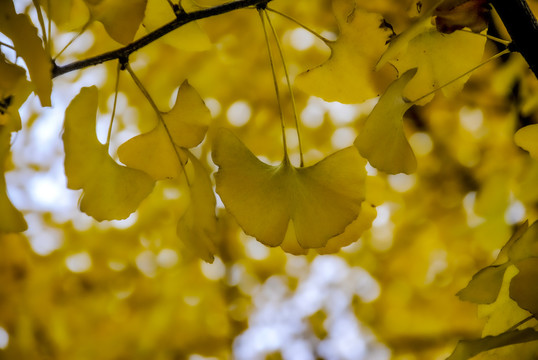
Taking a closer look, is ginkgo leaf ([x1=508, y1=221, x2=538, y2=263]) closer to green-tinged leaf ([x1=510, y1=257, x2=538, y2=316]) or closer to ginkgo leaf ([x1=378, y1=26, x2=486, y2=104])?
green-tinged leaf ([x1=510, y1=257, x2=538, y2=316])

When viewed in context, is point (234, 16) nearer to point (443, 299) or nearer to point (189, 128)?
point (443, 299)

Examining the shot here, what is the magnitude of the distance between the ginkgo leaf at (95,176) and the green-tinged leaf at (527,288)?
289 millimetres

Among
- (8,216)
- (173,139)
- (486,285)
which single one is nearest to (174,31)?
(173,139)

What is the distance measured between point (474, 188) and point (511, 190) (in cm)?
29

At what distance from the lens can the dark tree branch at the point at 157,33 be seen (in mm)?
356

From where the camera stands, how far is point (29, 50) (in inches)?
12.7

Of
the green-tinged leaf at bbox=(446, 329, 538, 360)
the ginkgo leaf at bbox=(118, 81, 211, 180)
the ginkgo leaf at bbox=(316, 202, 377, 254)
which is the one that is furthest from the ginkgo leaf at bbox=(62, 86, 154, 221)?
the green-tinged leaf at bbox=(446, 329, 538, 360)

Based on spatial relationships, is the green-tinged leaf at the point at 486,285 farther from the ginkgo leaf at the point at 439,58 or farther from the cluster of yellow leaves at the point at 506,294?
the ginkgo leaf at the point at 439,58

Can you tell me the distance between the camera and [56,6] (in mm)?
402

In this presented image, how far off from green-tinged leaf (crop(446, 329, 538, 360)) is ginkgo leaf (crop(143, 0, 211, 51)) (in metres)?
0.33

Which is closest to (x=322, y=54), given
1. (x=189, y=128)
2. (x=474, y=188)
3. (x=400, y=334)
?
(x=474, y=188)

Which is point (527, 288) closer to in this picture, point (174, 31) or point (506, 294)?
point (506, 294)

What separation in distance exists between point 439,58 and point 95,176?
0.31 metres

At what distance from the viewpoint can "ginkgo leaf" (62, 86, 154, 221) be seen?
421 millimetres
